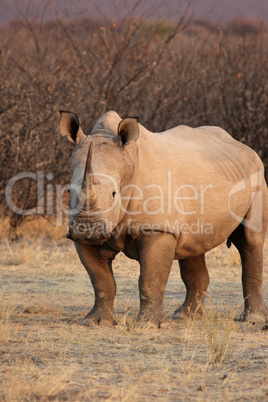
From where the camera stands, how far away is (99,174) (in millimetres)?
4926

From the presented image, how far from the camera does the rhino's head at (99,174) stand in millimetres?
4742

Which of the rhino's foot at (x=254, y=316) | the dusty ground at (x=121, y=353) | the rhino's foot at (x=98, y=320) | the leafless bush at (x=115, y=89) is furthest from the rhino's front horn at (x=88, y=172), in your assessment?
the leafless bush at (x=115, y=89)

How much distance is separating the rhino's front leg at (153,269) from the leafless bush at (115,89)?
17.7 feet

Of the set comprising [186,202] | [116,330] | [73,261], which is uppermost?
[186,202]

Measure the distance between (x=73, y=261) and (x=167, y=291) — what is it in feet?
6.25

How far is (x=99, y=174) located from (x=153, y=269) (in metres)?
0.89

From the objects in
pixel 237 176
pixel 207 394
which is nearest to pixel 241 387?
pixel 207 394

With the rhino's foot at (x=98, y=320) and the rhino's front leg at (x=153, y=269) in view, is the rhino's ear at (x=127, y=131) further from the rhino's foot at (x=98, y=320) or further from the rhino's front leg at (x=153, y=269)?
the rhino's foot at (x=98, y=320)

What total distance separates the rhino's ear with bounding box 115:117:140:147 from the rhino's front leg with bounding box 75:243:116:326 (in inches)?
35.7

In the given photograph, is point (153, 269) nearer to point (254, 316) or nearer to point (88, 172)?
point (88, 172)

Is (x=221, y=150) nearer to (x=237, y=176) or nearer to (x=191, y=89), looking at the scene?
(x=237, y=176)

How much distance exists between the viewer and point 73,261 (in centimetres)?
894

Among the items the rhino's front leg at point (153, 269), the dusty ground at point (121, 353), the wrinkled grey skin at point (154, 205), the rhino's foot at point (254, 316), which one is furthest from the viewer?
the rhino's foot at point (254, 316)

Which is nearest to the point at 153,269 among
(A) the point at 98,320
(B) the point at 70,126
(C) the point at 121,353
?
(A) the point at 98,320
